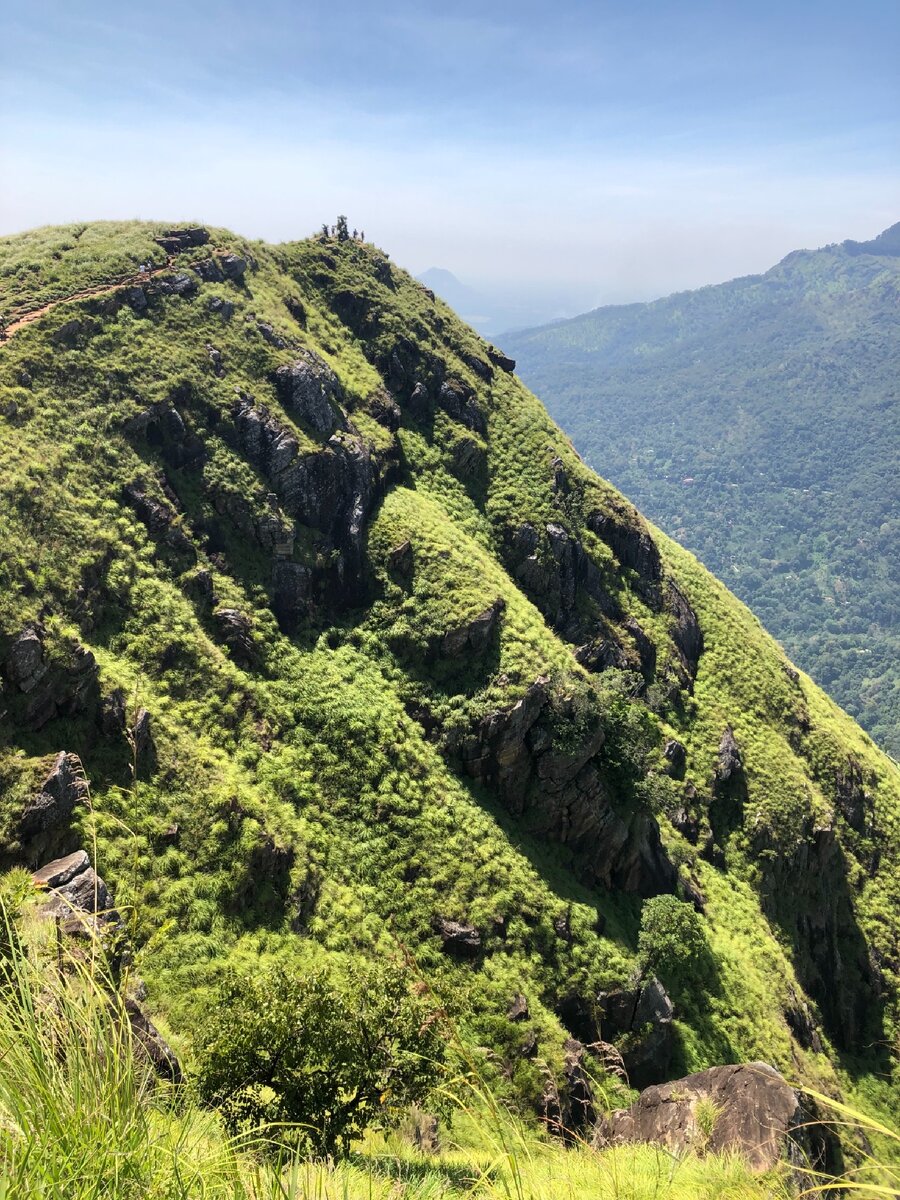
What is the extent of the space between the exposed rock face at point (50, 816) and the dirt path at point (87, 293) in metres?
30.4

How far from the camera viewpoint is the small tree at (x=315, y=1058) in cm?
1705

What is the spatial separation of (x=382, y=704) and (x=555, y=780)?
479 inches

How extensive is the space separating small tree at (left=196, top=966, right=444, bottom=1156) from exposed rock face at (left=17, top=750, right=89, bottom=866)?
→ 11.1 metres

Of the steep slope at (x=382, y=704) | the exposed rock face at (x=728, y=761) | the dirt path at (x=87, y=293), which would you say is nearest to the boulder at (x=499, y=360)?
the steep slope at (x=382, y=704)

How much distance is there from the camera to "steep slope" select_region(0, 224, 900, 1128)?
31.3 meters

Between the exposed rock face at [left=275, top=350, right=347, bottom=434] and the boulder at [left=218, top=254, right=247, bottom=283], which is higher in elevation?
the boulder at [left=218, top=254, right=247, bottom=283]

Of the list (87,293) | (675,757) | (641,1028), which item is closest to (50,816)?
(641,1028)

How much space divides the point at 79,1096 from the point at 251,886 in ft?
95.7

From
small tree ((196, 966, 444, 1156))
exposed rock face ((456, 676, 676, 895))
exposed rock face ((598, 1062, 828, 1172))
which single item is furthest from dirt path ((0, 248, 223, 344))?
exposed rock face ((598, 1062, 828, 1172))

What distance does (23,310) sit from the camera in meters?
44.3

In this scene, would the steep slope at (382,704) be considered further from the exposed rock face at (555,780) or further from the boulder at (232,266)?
the boulder at (232,266)

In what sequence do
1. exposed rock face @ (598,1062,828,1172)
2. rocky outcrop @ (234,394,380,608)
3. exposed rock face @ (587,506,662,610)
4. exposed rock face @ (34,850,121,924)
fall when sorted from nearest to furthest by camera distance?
exposed rock face @ (598,1062,828,1172) < exposed rock face @ (34,850,121,924) < rocky outcrop @ (234,394,380,608) < exposed rock face @ (587,506,662,610)

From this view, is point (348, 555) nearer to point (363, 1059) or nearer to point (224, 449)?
point (224, 449)

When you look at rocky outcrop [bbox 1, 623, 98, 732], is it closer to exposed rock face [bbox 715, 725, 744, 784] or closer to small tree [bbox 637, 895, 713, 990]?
small tree [bbox 637, 895, 713, 990]
